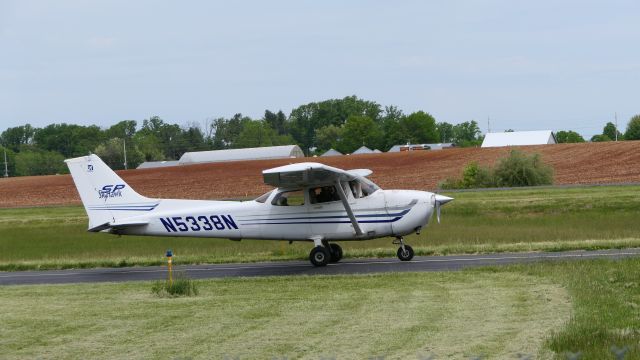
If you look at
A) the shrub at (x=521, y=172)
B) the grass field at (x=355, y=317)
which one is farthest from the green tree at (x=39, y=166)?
the grass field at (x=355, y=317)

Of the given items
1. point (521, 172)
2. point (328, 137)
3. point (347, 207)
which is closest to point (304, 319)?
point (347, 207)

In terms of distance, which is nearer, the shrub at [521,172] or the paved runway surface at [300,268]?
the paved runway surface at [300,268]

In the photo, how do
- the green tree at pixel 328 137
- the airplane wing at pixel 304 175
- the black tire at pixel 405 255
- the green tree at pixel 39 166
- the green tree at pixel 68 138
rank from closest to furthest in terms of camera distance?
the airplane wing at pixel 304 175
the black tire at pixel 405 255
the green tree at pixel 39 166
the green tree at pixel 68 138
the green tree at pixel 328 137

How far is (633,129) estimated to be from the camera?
382 ft

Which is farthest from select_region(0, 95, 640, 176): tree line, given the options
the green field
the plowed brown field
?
the green field

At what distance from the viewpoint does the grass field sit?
35.0ft

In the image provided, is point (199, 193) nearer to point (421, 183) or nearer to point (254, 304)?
point (421, 183)

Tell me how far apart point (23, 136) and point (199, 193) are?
366 feet

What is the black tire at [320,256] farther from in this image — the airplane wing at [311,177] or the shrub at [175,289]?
the shrub at [175,289]

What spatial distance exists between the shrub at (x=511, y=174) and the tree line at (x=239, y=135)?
6653cm

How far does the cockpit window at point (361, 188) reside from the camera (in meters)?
21.8

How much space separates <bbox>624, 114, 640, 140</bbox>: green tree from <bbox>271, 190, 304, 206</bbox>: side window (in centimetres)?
9956

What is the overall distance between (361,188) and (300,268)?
226 cm

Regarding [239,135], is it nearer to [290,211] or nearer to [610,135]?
[610,135]
